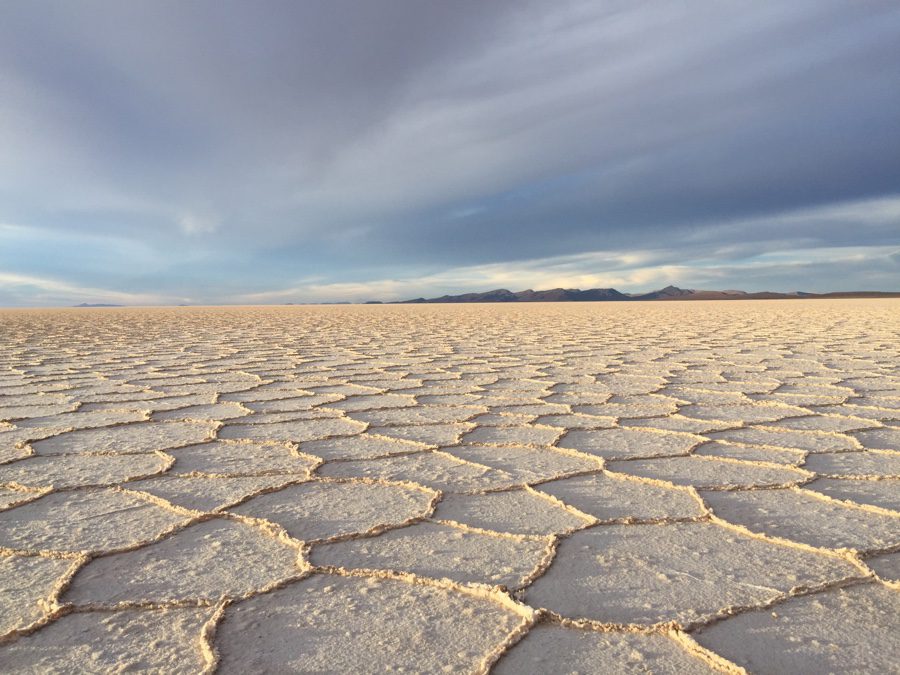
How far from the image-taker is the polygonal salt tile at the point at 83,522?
1.11 metres

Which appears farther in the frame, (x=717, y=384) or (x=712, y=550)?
(x=717, y=384)

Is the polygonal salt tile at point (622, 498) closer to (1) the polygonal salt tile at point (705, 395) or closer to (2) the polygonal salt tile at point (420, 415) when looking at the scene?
(2) the polygonal salt tile at point (420, 415)

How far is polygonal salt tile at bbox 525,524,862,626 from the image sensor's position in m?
0.90

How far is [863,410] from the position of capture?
2.25 m

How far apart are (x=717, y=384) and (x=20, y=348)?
506 centimetres

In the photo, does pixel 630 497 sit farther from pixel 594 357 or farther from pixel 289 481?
pixel 594 357

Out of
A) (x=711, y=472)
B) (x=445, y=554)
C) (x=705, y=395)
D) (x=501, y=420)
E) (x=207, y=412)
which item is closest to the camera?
(x=445, y=554)

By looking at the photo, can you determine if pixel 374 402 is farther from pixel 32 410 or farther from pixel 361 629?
pixel 361 629

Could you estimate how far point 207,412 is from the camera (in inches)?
92.7

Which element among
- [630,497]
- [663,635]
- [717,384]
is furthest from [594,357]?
[663,635]

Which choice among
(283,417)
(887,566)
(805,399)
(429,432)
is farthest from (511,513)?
(805,399)

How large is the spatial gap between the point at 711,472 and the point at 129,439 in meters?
1.57

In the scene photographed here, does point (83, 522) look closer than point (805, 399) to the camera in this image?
Yes

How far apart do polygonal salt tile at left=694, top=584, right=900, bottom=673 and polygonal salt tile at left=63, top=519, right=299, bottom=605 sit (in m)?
0.62
